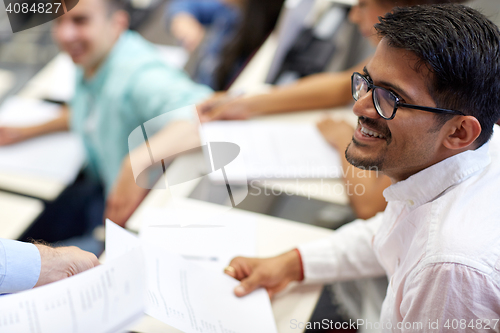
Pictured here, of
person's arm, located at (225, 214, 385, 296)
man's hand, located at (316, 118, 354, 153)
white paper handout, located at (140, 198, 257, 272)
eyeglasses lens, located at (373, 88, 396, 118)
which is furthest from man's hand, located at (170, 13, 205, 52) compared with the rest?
eyeglasses lens, located at (373, 88, 396, 118)

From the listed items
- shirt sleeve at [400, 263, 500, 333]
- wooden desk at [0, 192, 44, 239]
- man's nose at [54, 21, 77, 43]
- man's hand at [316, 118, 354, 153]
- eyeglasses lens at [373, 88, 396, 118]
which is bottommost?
wooden desk at [0, 192, 44, 239]

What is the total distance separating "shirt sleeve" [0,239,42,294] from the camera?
55 centimetres

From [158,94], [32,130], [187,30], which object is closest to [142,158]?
[158,94]

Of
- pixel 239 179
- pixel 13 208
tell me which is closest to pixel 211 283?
pixel 239 179

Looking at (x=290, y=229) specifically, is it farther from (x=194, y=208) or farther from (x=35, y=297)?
(x=35, y=297)

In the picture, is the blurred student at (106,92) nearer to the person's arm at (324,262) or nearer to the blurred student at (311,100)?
the blurred student at (311,100)

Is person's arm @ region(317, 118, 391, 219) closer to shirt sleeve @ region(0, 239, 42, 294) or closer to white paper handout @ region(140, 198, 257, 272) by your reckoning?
white paper handout @ region(140, 198, 257, 272)

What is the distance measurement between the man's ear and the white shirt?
3 cm

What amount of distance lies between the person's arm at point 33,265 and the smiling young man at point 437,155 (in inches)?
20.0

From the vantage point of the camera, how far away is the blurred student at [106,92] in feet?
4.37

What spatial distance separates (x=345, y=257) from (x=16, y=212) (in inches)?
35.7

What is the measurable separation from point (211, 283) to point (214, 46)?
1396 mm

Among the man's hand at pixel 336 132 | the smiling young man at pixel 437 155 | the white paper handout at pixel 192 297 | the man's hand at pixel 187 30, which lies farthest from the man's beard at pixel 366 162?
the man's hand at pixel 187 30

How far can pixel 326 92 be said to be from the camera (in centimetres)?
145
